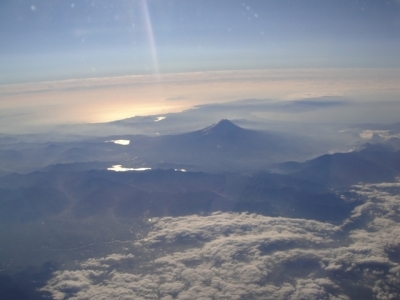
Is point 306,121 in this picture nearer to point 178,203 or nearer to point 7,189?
point 178,203

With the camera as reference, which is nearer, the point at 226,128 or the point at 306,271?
the point at 306,271

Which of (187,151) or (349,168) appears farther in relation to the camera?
(187,151)

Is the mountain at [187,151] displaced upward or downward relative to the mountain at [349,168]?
upward

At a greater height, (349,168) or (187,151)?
(187,151)

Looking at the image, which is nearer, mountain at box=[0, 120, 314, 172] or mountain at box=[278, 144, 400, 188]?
mountain at box=[278, 144, 400, 188]

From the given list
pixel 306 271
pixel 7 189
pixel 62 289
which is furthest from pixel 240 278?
pixel 7 189

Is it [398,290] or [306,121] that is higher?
[306,121]

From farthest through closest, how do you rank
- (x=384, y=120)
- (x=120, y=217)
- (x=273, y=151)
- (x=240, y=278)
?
(x=384, y=120), (x=273, y=151), (x=120, y=217), (x=240, y=278)

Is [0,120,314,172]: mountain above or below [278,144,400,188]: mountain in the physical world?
above

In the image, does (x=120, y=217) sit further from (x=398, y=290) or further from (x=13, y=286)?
(x=398, y=290)

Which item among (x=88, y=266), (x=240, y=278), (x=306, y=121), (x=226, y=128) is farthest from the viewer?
(x=306, y=121)

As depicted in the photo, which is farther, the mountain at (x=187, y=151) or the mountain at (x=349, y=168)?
the mountain at (x=187, y=151)
